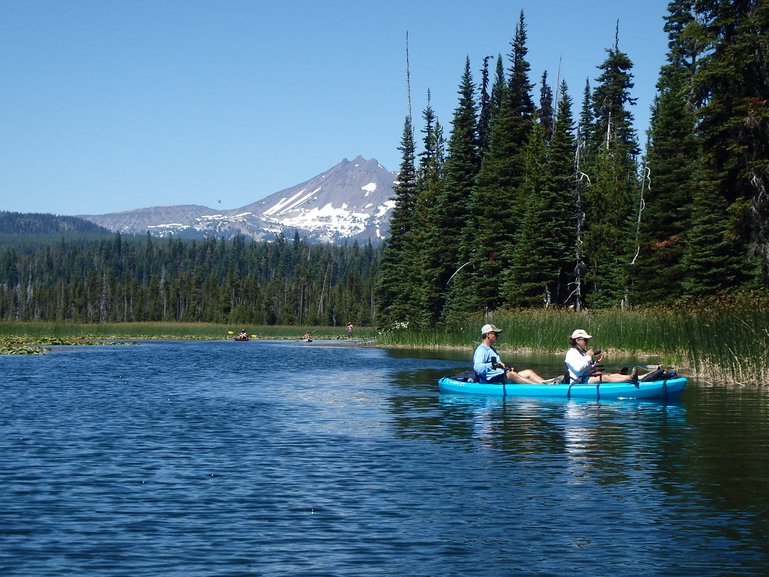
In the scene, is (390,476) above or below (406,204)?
below

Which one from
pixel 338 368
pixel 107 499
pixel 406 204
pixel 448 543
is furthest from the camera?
pixel 406 204

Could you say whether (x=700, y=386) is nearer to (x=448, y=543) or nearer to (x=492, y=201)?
(x=448, y=543)

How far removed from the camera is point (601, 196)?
6831 cm

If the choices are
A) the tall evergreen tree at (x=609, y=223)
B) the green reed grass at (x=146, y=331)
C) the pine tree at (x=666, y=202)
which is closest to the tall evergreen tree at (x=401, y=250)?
the green reed grass at (x=146, y=331)

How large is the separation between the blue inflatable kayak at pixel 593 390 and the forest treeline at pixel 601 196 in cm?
1378

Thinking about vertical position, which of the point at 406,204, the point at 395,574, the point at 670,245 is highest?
the point at 406,204

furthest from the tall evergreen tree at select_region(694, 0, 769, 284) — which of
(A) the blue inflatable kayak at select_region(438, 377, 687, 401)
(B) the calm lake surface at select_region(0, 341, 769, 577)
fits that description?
(A) the blue inflatable kayak at select_region(438, 377, 687, 401)

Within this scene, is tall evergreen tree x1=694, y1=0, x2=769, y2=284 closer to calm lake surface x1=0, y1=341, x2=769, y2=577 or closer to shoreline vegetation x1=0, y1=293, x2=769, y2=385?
shoreline vegetation x1=0, y1=293, x2=769, y2=385

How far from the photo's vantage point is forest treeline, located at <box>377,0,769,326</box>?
3697 centimetres

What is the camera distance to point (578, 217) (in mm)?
62969

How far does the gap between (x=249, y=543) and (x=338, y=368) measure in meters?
33.2

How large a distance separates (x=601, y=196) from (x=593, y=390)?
45.2 meters

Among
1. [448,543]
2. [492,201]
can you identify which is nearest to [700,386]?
[448,543]

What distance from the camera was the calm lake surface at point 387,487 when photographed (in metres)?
9.92
